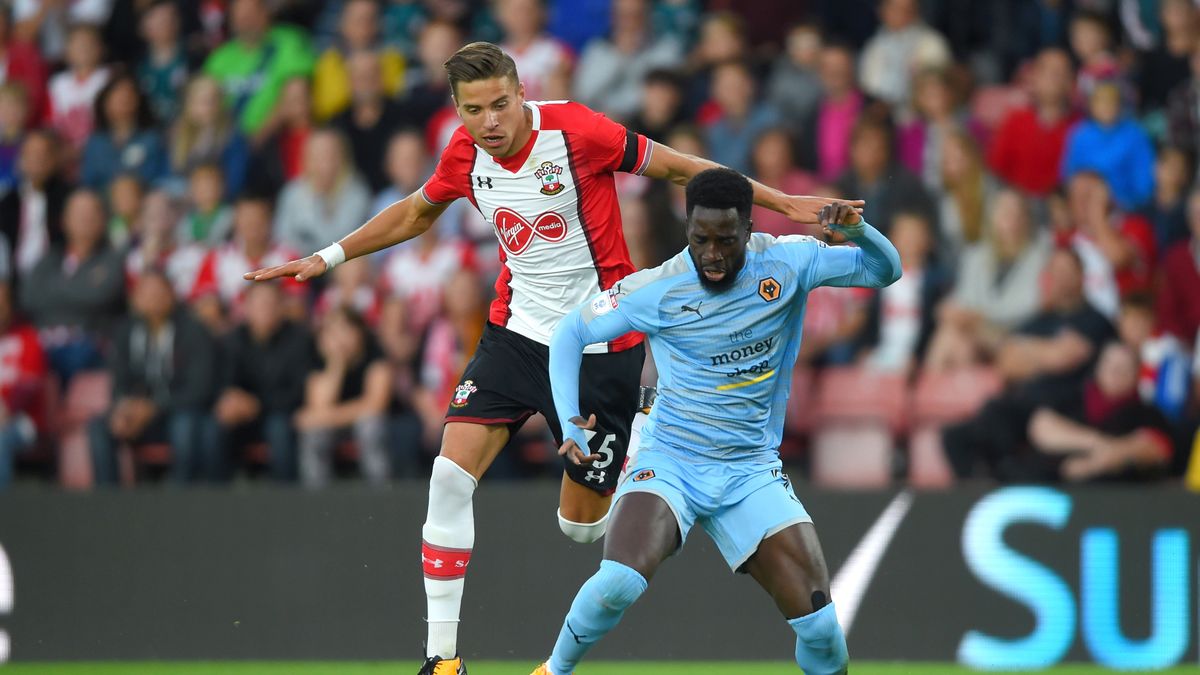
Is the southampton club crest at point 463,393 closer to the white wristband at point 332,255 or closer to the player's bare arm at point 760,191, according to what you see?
the white wristband at point 332,255

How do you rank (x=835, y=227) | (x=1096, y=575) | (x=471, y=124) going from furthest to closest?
(x=1096, y=575)
(x=471, y=124)
(x=835, y=227)

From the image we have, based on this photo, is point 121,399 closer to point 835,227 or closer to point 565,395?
point 565,395

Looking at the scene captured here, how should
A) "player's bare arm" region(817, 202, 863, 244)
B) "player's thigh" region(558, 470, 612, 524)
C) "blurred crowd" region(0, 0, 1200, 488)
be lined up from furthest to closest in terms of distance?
"blurred crowd" region(0, 0, 1200, 488) < "player's thigh" region(558, 470, 612, 524) < "player's bare arm" region(817, 202, 863, 244)

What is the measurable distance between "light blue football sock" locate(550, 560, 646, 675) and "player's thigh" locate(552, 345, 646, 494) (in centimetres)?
109

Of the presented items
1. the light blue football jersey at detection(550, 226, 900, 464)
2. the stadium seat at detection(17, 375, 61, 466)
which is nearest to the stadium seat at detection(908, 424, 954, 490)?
the light blue football jersey at detection(550, 226, 900, 464)

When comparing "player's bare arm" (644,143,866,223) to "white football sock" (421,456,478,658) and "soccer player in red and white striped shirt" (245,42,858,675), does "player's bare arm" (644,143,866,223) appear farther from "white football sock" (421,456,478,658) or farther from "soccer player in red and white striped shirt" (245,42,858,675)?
"white football sock" (421,456,478,658)

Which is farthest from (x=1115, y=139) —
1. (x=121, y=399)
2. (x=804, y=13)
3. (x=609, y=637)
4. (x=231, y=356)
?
(x=121, y=399)

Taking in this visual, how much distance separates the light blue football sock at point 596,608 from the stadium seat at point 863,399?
4.33m

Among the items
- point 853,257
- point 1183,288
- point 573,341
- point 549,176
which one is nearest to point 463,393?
point 573,341

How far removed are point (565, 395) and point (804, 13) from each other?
744 centimetres

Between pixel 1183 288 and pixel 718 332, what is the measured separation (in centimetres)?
553

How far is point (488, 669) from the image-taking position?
1017cm

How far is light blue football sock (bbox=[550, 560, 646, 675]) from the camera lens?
6680mm

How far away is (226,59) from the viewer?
13750 mm
